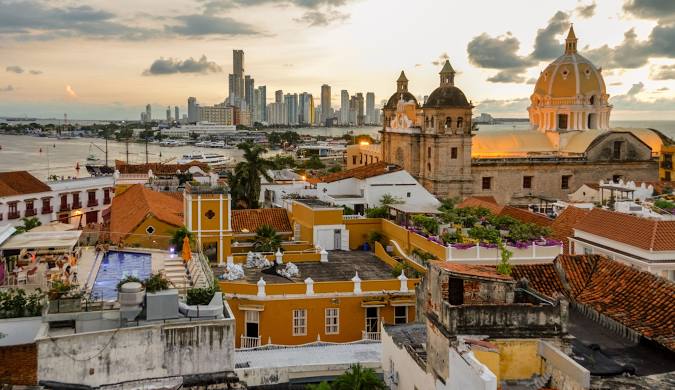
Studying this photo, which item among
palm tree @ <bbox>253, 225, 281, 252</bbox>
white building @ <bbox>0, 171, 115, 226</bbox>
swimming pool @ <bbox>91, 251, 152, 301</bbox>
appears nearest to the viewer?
swimming pool @ <bbox>91, 251, 152, 301</bbox>

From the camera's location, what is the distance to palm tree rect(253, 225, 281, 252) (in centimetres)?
2592

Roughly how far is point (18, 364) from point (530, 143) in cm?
5172

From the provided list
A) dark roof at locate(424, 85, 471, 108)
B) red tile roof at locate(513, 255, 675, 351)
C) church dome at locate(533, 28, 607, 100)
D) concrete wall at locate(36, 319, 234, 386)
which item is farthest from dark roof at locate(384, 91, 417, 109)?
concrete wall at locate(36, 319, 234, 386)

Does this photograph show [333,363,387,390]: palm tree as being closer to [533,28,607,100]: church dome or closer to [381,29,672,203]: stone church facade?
[381,29,672,203]: stone church facade

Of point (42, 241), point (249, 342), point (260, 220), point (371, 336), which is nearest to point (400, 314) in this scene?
point (371, 336)

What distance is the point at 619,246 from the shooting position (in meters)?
21.5

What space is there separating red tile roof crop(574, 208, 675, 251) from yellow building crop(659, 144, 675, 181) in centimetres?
4067

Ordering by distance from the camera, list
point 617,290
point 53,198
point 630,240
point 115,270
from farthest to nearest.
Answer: point 53,198 → point 630,240 → point 617,290 → point 115,270

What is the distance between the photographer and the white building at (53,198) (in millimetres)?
39031

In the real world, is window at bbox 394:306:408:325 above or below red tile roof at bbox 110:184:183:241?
below

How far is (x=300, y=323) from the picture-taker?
2077 cm

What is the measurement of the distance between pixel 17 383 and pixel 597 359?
363 inches

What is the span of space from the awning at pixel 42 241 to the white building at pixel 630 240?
1529cm

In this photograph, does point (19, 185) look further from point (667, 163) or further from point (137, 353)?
point (667, 163)
